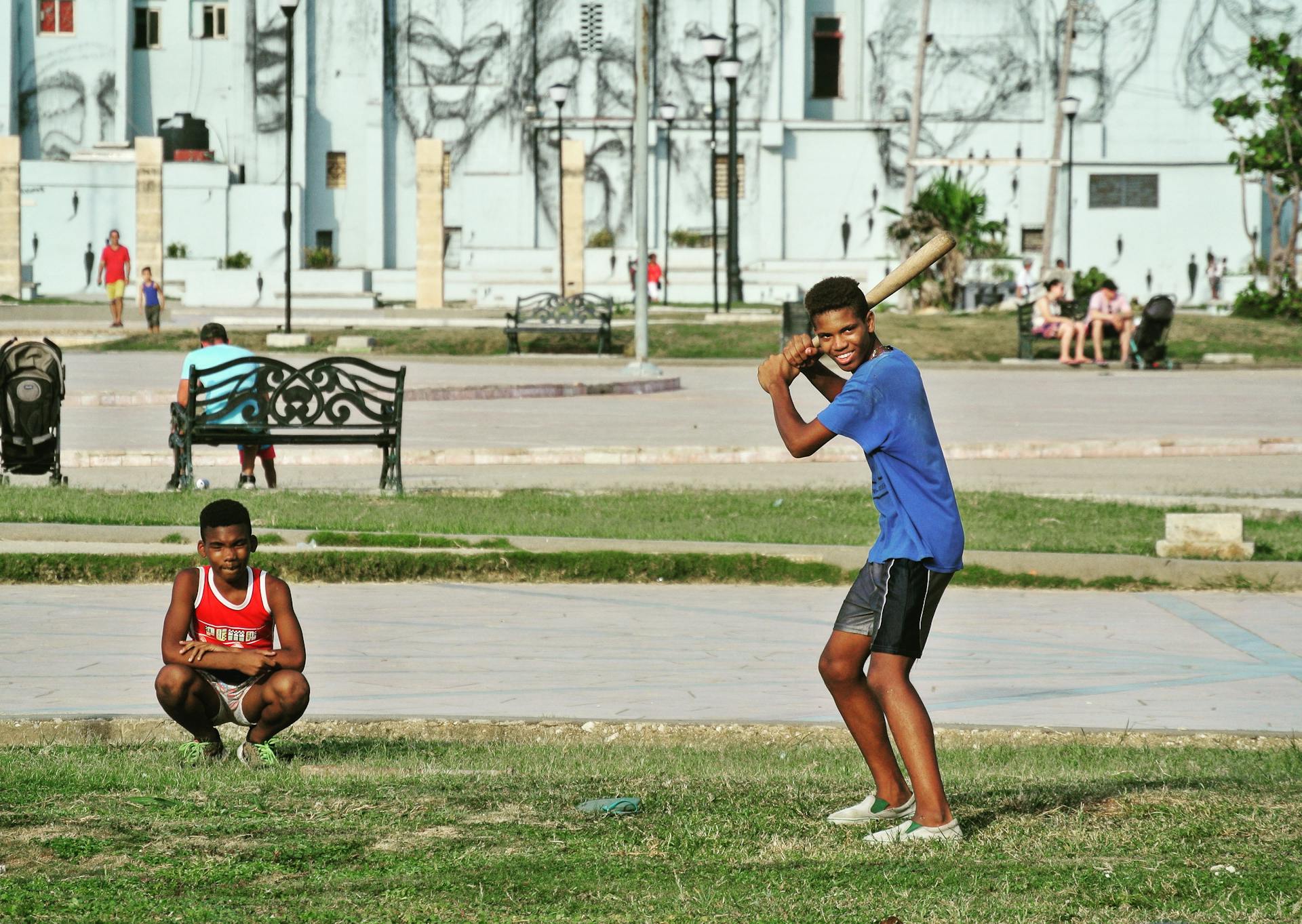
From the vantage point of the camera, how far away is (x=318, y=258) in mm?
51281

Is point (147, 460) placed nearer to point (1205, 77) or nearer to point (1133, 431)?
point (1133, 431)

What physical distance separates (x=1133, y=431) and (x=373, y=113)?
41.8 metres

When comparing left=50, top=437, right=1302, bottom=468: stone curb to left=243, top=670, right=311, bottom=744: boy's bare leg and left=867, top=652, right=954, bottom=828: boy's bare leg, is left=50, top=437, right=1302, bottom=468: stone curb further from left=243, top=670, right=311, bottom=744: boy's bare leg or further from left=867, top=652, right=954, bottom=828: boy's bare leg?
left=867, top=652, right=954, bottom=828: boy's bare leg

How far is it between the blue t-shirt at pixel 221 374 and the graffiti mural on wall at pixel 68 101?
45.5m

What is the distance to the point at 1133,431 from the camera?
1756 centimetres

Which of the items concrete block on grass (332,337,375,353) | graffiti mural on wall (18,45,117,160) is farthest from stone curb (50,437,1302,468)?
graffiti mural on wall (18,45,117,160)

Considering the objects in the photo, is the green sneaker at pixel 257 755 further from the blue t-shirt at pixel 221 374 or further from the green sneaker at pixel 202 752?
the blue t-shirt at pixel 221 374

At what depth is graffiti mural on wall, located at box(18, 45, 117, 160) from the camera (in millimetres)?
55750

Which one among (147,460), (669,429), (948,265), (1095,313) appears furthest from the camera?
(948,265)

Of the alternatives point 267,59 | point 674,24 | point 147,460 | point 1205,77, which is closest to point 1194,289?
point 1205,77

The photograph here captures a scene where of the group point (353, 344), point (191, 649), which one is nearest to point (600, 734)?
point (191, 649)

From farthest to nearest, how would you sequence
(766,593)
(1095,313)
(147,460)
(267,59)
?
(267,59) < (1095,313) < (147,460) < (766,593)

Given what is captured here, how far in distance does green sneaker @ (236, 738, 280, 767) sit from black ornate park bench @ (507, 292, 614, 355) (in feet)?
78.5

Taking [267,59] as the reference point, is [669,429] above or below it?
below
